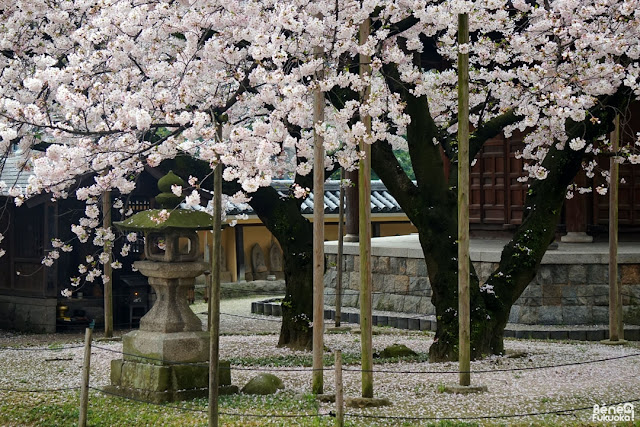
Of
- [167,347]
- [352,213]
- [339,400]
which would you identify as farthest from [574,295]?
[339,400]

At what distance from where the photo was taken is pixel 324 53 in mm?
10344

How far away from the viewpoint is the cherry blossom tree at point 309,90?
959 cm

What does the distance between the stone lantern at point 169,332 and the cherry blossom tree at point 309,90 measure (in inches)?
30.7

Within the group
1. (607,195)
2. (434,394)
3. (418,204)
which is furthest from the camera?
(607,195)

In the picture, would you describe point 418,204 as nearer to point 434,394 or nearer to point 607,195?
point 434,394

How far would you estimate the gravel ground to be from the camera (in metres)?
9.09

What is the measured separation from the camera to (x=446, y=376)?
10.9m

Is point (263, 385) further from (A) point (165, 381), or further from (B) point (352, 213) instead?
(B) point (352, 213)

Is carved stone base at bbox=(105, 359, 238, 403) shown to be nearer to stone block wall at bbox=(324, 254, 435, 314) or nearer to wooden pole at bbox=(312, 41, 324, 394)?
wooden pole at bbox=(312, 41, 324, 394)

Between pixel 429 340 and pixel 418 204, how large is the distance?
3.75 metres

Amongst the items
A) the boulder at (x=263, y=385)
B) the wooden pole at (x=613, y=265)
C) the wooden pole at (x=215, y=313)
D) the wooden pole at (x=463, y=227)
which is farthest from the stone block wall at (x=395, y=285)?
the wooden pole at (x=215, y=313)

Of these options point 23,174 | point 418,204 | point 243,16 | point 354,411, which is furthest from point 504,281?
point 23,174

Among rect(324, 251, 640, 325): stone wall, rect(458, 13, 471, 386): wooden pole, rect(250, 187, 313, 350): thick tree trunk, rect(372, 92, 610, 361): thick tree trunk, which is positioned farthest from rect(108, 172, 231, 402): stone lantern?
rect(324, 251, 640, 325): stone wall

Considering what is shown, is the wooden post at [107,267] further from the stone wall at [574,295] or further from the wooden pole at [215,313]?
the wooden pole at [215,313]
